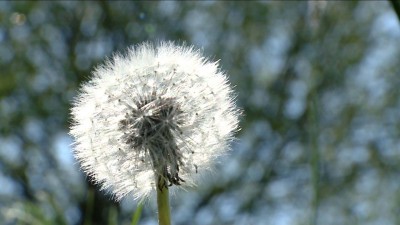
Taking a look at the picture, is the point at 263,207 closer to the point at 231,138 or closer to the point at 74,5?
the point at 74,5

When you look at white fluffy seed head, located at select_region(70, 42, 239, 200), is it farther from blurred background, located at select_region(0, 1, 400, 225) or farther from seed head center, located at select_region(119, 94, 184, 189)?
→ blurred background, located at select_region(0, 1, 400, 225)

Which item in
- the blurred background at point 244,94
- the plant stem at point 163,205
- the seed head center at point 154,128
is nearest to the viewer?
the plant stem at point 163,205

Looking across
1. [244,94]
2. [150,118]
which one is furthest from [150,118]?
[244,94]

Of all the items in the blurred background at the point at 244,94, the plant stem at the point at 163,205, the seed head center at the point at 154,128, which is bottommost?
the plant stem at the point at 163,205

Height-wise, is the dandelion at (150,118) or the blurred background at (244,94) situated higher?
the blurred background at (244,94)

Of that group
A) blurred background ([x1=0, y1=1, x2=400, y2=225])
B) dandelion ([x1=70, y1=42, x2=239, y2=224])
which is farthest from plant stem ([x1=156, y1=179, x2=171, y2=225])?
blurred background ([x1=0, y1=1, x2=400, y2=225])

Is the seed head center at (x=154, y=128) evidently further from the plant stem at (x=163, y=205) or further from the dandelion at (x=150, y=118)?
the plant stem at (x=163, y=205)

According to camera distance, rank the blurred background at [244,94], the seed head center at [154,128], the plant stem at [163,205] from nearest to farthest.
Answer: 1. the plant stem at [163,205]
2. the seed head center at [154,128]
3. the blurred background at [244,94]

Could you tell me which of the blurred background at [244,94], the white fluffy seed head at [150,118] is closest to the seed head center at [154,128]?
the white fluffy seed head at [150,118]
